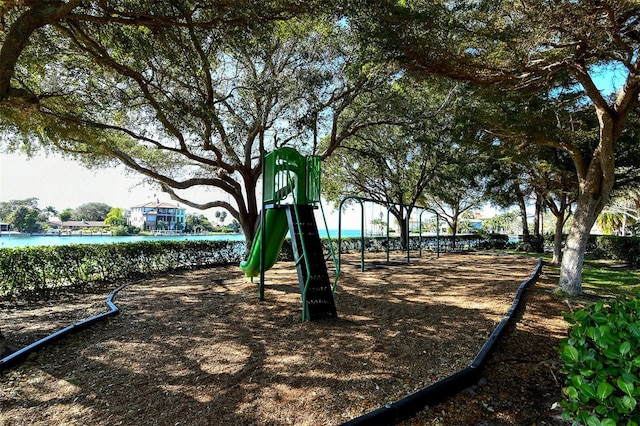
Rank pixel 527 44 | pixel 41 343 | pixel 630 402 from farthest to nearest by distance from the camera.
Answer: pixel 527 44 → pixel 41 343 → pixel 630 402

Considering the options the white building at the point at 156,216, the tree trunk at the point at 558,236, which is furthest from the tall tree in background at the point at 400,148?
the white building at the point at 156,216

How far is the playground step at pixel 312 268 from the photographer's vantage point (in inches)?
194


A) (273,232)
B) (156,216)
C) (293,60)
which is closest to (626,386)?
(273,232)

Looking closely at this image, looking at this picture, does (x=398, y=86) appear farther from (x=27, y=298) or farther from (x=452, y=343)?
(x=27, y=298)

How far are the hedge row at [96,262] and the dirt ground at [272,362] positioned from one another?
722 millimetres

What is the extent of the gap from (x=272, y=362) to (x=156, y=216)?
64.1 meters

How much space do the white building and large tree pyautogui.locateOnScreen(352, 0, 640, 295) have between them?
184 ft

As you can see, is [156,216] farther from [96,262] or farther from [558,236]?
[558,236]

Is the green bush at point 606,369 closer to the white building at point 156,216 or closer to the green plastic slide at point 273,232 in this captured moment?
the green plastic slide at point 273,232

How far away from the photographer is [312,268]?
5176mm

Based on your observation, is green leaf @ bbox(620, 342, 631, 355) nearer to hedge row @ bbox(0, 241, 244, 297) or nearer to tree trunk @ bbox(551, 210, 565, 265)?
hedge row @ bbox(0, 241, 244, 297)

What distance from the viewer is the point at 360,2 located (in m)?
5.06

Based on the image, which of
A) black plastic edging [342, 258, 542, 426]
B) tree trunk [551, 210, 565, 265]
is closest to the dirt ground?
black plastic edging [342, 258, 542, 426]

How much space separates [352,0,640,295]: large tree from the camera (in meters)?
4.30
